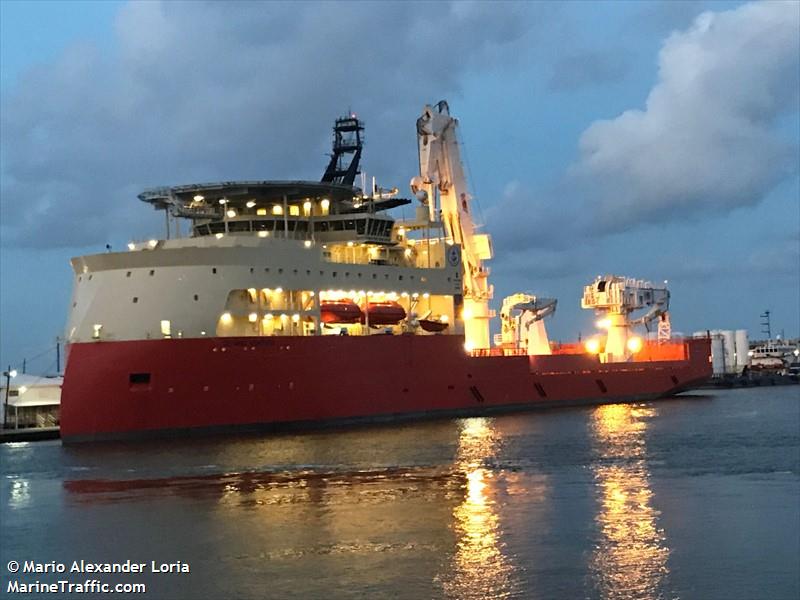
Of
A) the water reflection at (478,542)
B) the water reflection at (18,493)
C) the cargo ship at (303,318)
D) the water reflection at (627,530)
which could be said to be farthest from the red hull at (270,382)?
the water reflection at (627,530)

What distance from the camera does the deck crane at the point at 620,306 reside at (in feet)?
156

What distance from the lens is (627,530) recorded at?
15.3 meters

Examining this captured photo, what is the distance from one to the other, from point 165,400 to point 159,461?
4401mm

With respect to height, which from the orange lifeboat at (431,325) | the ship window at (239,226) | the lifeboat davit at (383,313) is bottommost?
the orange lifeboat at (431,325)

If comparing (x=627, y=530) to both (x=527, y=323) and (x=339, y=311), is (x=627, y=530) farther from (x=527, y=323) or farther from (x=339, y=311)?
(x=527, y=323)

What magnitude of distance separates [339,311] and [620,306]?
1831 centimetres

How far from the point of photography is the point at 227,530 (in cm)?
1608

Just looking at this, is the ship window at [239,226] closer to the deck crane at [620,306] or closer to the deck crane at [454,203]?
the deck crane at [454,203]

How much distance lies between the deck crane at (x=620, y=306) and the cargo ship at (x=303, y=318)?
3.56m

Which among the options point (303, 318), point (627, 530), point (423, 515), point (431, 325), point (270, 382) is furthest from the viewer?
point (431, 325)

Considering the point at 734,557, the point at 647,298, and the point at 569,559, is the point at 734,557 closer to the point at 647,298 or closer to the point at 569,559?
the point at 569,559

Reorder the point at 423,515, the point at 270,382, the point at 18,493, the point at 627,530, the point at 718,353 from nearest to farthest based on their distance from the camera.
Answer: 1. the point at 627,530
2. the point at 423,515
3. the point at 18,493
4. the point at 270,382
5. the point at 718,353

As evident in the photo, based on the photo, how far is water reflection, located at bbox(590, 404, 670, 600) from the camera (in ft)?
40.7

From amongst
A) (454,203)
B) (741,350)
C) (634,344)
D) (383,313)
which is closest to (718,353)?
(741,350)
